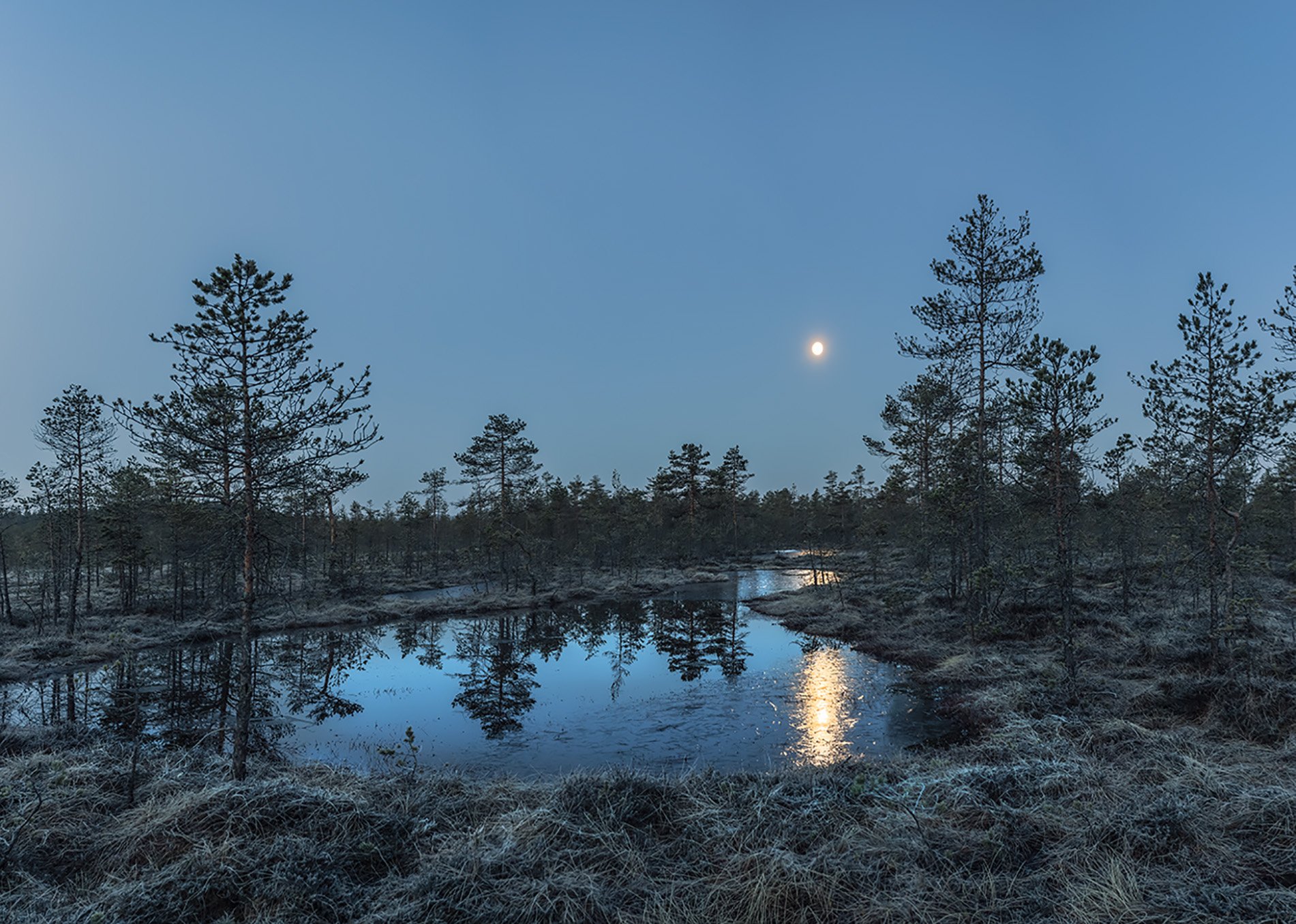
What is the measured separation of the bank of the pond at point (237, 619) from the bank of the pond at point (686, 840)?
5137mm

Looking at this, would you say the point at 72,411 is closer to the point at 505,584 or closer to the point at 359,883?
the point at 505,584

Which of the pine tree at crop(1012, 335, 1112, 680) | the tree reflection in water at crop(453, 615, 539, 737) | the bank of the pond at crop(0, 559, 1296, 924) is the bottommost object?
the tree reflection in water at crop(453, 615, 539, 737)

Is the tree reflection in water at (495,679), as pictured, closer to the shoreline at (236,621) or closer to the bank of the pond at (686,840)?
the bank of the pond at (686,840)

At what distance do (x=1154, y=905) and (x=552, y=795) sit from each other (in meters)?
6.05

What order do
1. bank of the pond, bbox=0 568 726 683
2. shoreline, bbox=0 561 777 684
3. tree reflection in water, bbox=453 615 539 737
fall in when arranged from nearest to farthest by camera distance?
tree reflection in water, bbox=453 615 539 737, shoreline, bbox=0 561 777 684, bank of the pond, bbox=0 568 726 683

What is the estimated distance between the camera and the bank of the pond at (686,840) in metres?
5.16

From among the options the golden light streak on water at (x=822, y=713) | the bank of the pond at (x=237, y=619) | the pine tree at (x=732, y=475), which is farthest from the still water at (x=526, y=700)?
the pine tree at (x=732, y=475)

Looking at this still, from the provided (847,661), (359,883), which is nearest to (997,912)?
(359,883)

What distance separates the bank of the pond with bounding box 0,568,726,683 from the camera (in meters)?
21.5

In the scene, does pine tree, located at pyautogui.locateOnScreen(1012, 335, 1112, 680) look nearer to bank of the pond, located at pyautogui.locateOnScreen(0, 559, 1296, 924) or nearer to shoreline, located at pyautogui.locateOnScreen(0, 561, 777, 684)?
bank of the pond, located at pyautogui.locateOnScreen(0, 559, 1296, 924)

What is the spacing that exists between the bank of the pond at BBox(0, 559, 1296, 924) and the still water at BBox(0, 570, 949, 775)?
4.91 feet

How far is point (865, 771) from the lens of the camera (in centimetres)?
937

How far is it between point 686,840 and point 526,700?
11.2 meters

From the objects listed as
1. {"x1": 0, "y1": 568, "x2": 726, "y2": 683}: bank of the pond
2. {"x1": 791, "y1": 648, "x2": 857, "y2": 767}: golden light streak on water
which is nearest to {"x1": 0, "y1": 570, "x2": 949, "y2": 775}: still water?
{"x1": 791, "y1": 648, "x2": 857, "y2": 767}: golden light streak on water
